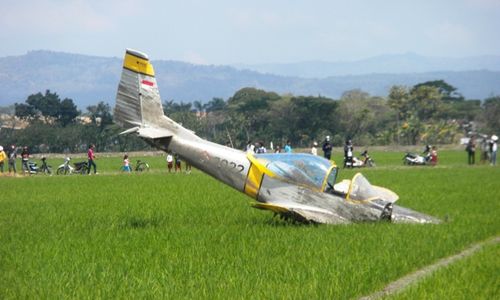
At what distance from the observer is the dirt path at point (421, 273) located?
367 inches

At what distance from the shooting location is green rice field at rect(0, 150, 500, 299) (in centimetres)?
929

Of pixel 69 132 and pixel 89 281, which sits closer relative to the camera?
pixel 89 281

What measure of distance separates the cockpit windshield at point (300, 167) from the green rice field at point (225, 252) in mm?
→ 943

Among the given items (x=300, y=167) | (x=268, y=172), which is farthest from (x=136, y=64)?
(x=300, y=167)

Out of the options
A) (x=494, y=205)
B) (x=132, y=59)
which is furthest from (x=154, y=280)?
(x=494, y=205)

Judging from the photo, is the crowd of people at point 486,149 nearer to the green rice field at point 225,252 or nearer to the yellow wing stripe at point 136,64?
the green rice field at point 225,252

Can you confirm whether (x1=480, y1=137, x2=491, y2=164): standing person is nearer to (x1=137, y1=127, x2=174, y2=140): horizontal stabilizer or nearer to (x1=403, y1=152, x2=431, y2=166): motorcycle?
(x1=403, y1=152, x2=431, y2=166): motorcycle

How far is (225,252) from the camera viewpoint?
12117mm

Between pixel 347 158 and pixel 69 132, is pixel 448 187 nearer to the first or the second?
pixel 347 158

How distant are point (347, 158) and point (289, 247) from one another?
29975mm

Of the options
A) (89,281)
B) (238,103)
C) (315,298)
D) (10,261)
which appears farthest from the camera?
(238,103)

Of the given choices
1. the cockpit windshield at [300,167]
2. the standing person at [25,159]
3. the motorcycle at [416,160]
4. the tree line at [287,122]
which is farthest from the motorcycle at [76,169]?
the tree line at [287,122]

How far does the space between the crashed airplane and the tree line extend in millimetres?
68969

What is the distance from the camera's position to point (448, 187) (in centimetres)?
2620
